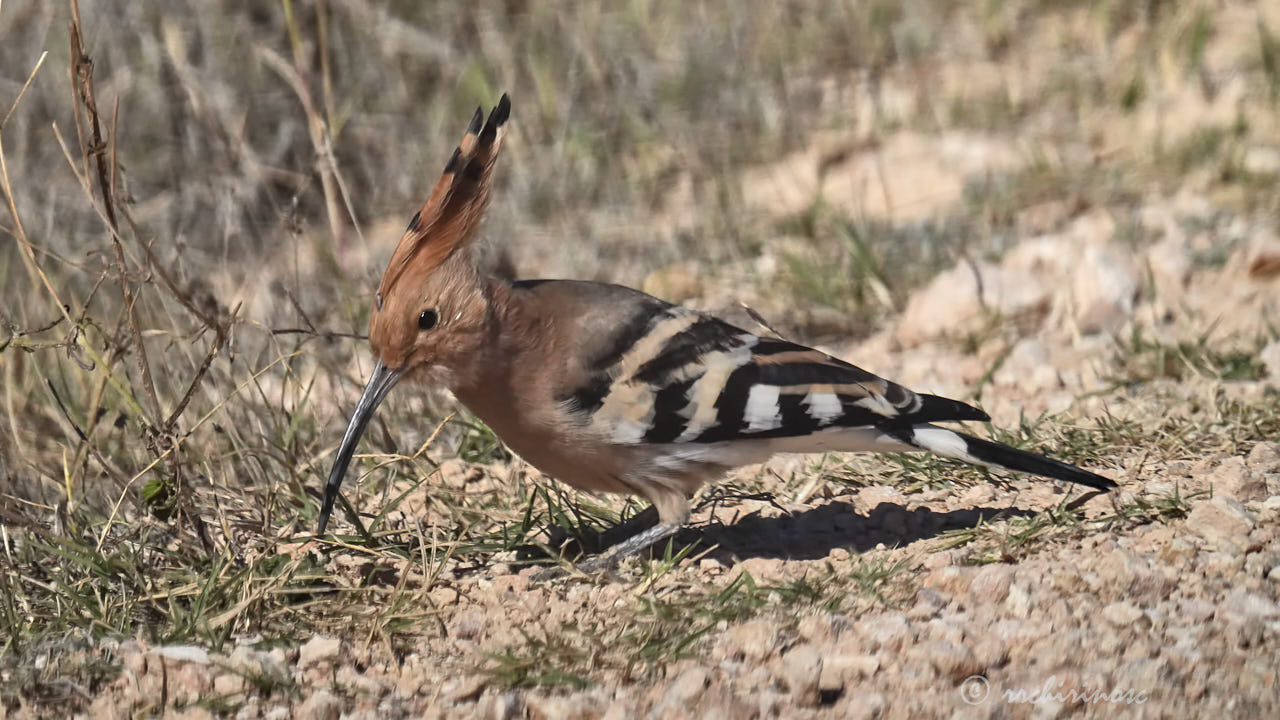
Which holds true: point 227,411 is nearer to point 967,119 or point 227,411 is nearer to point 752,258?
point 752,258

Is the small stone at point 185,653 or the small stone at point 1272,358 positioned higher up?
the small stone at point 185,653

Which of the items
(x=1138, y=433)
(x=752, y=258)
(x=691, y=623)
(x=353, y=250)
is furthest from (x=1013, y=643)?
(x=353, y=250)

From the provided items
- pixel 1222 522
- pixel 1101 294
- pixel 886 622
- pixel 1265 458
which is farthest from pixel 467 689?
pixel 1101 294

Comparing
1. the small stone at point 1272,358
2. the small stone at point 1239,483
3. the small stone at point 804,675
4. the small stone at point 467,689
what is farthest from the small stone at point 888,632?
the small stone at point 1272,358

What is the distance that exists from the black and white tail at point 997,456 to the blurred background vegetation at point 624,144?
1.28 m

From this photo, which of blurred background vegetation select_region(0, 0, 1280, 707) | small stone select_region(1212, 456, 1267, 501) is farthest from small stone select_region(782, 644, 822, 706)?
blurred background vegetation select_region(0, 0, 1280, 707)

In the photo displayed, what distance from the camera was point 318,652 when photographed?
8.33 feet

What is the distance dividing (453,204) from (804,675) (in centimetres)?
127

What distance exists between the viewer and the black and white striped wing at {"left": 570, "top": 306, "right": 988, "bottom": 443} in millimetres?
2979

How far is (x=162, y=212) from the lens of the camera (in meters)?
5.49

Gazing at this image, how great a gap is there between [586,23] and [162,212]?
203 centimetres

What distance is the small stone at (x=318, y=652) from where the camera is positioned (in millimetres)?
2533

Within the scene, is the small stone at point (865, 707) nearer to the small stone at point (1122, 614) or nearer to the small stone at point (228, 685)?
the small stone at point (1122, 614)

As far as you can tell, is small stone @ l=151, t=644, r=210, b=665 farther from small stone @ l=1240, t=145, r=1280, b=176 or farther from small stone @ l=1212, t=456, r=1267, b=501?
small stone @ l=1240, t=145, r=1280, b=176
